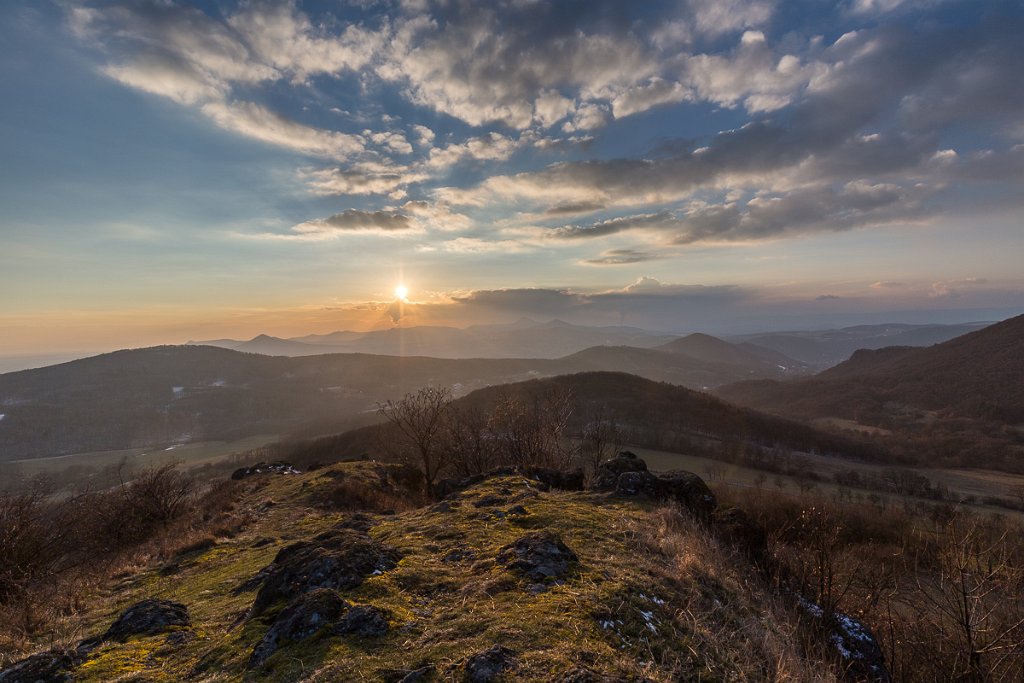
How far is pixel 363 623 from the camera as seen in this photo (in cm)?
786

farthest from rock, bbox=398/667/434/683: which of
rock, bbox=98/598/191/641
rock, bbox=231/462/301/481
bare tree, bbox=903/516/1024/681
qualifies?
rock, bbox=231/462/301/481

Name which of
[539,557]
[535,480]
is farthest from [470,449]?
[539,557]

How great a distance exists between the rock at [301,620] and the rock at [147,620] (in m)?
Result: 3.32

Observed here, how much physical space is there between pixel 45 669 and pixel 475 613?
7472 millimetres

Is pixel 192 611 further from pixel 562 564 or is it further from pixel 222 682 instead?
pixel 562 564

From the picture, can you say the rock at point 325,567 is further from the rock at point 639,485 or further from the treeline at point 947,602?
the treeline at point 947,602

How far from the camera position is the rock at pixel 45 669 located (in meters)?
7.07

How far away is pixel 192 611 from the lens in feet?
37.0

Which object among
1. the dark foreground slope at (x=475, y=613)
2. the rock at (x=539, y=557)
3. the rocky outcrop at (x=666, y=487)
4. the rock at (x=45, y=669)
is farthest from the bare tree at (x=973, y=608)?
the rock at (x=45, y=669)

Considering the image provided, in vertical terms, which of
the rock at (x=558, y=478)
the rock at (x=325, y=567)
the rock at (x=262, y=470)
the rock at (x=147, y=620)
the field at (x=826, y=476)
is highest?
the rock at (x=325, y=567)

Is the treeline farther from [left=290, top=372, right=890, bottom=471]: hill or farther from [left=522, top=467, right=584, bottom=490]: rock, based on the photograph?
[left=290, top=372, right=890, bottom=471]: hill

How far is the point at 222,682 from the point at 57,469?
10682 inches

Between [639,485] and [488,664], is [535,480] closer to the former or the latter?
[639,485]

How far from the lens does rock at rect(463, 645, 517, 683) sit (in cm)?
619
